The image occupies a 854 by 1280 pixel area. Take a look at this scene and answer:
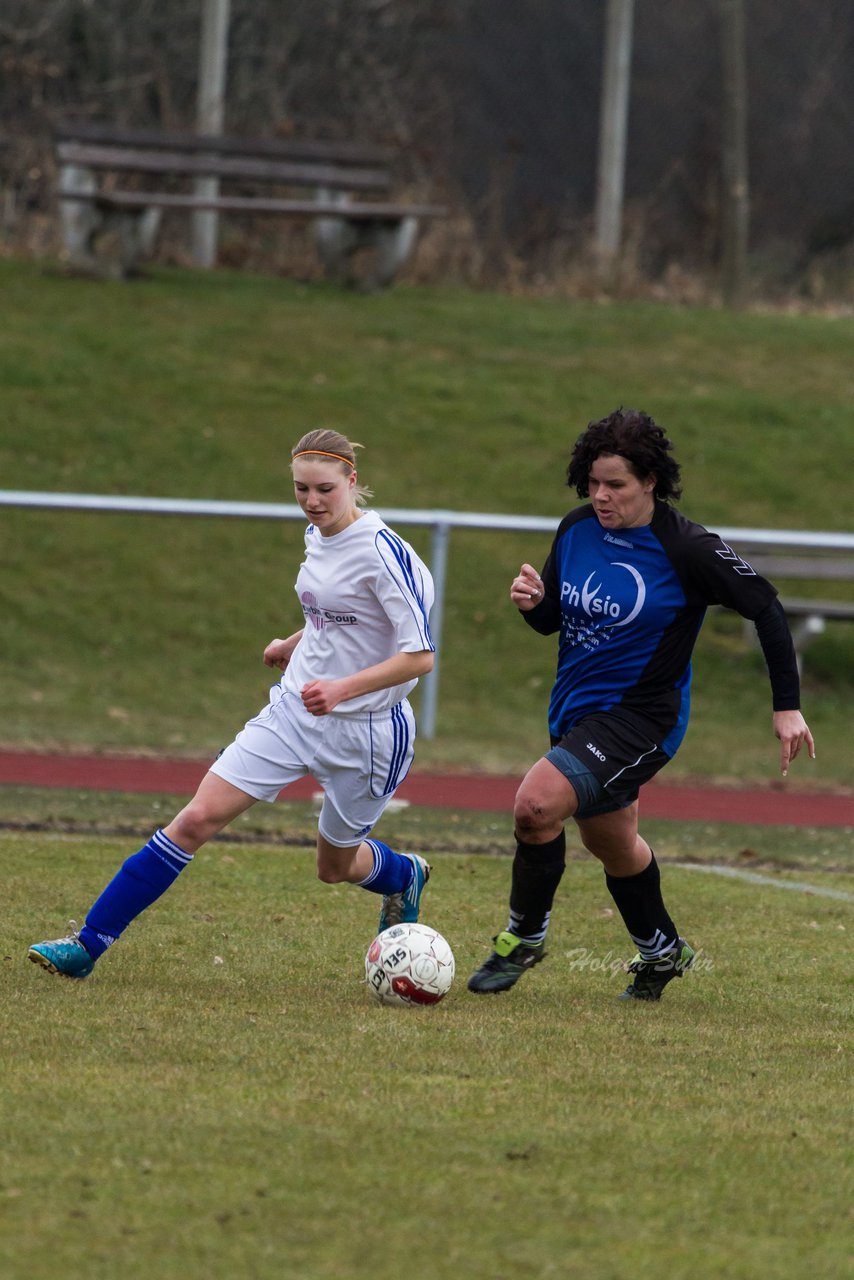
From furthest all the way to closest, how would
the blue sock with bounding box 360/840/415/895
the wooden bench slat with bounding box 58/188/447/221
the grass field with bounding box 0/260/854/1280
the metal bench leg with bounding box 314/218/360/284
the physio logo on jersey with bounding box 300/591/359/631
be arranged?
the metal bench leg with bounding box 314/218/360/284 → the wooden bench slat with bounding box 58/188/447/221 → the blue sock with bounding box 360/840/415/895 → the physio logo on jersey with bounding box 300/591/359/631 → the grass field with bounding box 0/260/854/1280

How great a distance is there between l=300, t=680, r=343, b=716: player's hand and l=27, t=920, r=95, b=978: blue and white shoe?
40.1 inches

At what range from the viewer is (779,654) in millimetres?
5633

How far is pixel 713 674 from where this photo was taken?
14695mm

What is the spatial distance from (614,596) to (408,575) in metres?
0.65

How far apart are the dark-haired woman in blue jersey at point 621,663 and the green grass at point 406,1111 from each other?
321mm

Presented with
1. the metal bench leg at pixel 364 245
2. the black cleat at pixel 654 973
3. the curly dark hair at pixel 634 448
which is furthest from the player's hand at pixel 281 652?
the metal bench leg at pixel 364 245

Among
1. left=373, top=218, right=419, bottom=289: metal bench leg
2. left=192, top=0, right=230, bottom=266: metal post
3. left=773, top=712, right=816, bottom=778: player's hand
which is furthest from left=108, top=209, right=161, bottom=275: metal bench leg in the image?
left=773, top=712, right=816, bottom=778: player's hand

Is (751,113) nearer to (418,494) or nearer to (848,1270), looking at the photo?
(418,494)

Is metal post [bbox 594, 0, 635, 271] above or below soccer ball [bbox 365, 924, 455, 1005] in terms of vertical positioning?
above

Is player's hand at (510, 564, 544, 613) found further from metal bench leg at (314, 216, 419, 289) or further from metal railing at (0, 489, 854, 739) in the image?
metal bench leg at (314, 216, 419, 289)

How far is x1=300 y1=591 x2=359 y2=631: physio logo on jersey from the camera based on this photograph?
5.80 m

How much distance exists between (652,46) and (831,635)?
15.8 m

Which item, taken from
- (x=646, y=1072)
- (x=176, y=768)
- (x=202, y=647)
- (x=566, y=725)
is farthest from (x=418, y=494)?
(x=646, y=1072)

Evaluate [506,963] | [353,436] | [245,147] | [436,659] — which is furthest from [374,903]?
[245,147]
